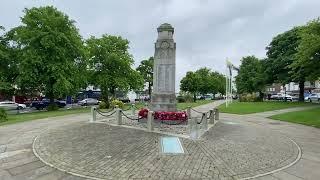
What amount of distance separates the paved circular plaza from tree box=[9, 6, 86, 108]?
2724 cm

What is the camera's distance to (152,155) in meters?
12.2

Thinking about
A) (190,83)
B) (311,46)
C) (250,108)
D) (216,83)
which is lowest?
(250,108)

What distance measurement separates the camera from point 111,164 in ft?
37.1

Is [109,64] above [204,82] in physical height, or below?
above

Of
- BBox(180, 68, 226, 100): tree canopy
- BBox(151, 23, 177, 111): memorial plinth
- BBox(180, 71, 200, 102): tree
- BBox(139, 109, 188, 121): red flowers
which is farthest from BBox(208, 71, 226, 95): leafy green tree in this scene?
BBox(139, 109, 188, 121): red flowers

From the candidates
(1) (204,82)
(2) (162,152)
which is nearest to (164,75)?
(2) (162,152)

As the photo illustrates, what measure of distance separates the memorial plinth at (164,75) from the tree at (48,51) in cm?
2406

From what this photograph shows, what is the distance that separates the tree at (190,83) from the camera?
311 ft

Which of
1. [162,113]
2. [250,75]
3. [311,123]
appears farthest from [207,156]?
[250,75]

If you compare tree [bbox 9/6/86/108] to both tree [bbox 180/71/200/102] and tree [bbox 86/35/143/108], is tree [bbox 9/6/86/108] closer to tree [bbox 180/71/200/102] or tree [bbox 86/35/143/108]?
tree [bbox 86/35/143/108]

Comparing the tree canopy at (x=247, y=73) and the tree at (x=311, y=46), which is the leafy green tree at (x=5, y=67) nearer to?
the tree at (x=311, y=46)

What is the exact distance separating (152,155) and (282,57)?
52.4 meters

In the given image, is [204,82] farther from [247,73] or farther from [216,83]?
[247,73]

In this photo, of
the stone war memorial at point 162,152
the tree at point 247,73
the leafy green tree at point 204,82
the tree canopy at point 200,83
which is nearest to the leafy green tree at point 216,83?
the tree canopy at point 200,83
